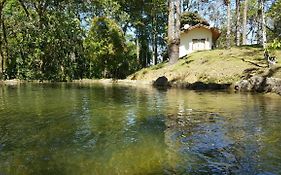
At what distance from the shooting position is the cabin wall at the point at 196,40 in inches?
1752

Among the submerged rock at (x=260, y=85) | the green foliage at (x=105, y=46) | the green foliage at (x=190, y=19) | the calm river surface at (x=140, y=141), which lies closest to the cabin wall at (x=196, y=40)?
the green foliage at (x=190, y=19)

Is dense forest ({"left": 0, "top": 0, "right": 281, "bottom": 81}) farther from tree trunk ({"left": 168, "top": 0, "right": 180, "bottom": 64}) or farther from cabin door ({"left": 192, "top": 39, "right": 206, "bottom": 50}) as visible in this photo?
cabin door ({"left": 192, "top": 39, "right": 206, "bottom": 50})

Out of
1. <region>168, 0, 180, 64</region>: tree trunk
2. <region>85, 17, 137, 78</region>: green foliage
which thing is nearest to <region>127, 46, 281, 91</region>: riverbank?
<region>168, 0, 180, 64</region>: tree trunk

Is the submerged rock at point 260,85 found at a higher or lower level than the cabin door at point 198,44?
lower

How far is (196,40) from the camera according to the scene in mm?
44656

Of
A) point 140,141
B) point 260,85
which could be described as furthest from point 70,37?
point 140,141

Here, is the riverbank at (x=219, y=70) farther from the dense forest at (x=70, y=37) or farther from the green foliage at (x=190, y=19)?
the green foliage at (x=190, y=19)

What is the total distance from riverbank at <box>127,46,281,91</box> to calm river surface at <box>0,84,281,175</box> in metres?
9.27

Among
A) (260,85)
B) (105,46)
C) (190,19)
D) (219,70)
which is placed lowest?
(260,85)

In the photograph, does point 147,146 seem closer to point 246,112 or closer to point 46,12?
point 246,112

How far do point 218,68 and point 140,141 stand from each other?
18489mm

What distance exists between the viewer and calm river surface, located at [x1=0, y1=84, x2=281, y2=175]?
6121 mm

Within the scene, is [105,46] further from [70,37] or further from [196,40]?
[196,40]

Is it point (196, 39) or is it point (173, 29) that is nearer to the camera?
point (173, 29)
